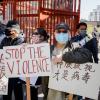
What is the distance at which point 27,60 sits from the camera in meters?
5.14

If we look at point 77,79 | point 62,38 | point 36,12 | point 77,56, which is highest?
point 36,12

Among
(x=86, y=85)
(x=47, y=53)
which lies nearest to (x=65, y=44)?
(x=47, y=53)

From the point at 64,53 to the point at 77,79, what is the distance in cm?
39

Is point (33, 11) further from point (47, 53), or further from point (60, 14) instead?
point (47, 53)

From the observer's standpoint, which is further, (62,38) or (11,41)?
(11,41)

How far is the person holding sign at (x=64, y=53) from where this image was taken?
4.84 m

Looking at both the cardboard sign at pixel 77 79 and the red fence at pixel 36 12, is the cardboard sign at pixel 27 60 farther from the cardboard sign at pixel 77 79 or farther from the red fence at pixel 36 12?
the red fence at pixel 36 12

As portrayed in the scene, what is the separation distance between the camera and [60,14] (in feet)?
28.5

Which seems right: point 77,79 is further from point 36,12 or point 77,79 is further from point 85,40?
point 36,12

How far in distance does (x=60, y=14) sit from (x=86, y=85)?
405 centimetres

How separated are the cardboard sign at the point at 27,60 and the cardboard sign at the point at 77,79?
16 centimetres

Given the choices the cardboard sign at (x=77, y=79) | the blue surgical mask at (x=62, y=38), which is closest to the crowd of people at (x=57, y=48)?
the blue surgical mask at (x=62, y=38)

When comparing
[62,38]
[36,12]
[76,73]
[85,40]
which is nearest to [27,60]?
[62,38]

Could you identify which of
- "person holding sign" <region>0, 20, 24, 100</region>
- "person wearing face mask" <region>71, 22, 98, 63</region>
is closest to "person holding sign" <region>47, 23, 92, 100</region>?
"person holding sign" <region>0, 20, 24, 100</region>
